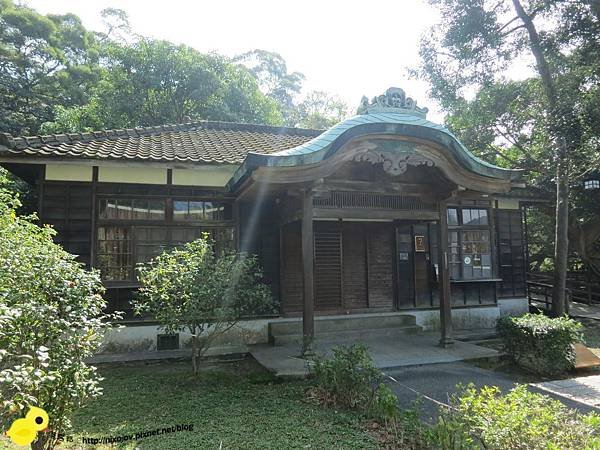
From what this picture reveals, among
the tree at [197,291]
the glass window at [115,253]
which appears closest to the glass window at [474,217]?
the tree at [197,291]

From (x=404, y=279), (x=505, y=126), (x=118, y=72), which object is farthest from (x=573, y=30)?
(x=118, y=72)

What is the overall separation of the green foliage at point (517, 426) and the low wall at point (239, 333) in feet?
17.3

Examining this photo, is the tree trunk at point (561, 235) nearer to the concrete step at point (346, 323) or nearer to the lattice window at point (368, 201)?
the concrete step at point (346, 323)

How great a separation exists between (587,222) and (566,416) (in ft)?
53.3

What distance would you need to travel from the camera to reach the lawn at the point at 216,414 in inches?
156

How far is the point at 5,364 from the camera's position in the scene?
2.86 m

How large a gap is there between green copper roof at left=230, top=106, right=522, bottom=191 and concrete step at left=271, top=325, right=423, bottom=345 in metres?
3.36

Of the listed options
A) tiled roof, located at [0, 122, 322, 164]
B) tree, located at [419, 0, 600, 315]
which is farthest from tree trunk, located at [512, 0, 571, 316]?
tiled roof, located at [0, 122, 322, 164]

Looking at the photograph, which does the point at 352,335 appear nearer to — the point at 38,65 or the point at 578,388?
the point at 578,388

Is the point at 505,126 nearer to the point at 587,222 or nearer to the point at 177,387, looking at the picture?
Answer: the point at 587,222

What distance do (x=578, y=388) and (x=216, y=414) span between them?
4900mm

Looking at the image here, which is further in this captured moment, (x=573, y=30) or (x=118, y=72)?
(x=118, y=72)

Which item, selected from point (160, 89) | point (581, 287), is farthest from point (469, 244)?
point (160, 89)

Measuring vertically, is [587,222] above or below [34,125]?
below
